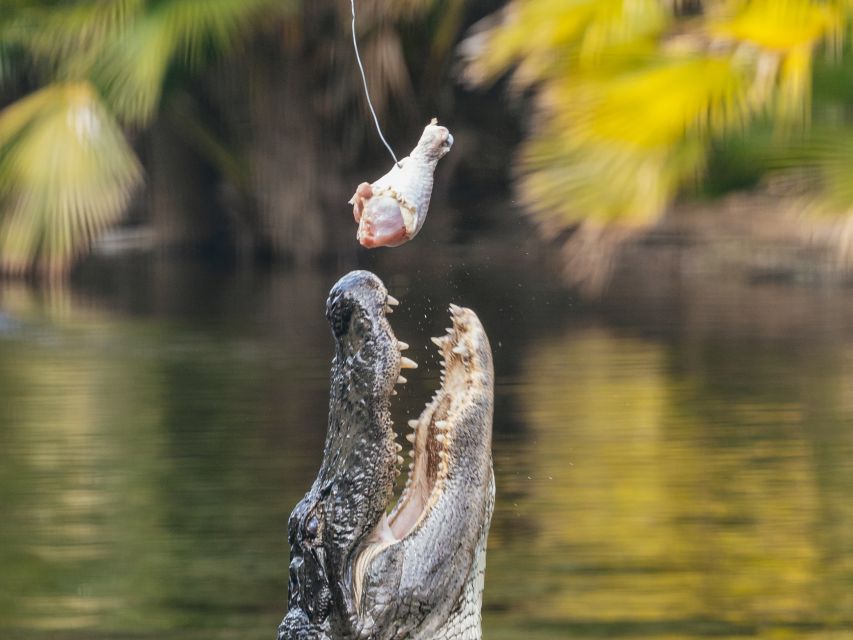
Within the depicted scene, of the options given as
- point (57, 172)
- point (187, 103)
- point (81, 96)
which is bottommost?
point (57, 172)

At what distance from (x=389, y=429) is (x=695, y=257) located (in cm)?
1691

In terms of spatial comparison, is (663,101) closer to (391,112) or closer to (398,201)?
(398,201)

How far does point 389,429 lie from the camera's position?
9.36 feet

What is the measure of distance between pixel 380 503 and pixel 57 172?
10.2 m

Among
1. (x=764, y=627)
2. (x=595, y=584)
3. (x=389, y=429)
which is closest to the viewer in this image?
(x=389, y=429)

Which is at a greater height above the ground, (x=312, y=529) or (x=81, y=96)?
(x=81, y=96)

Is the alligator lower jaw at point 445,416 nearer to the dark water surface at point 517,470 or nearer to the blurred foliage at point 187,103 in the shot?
the dark water surface at point 517,470

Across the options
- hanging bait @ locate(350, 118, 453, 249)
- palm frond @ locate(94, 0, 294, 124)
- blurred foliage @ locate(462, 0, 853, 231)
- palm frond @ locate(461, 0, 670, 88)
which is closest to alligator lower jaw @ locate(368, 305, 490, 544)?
hanging bait @ locate(350, 118, 453, 249)

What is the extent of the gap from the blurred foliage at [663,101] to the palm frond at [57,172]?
6.55 metres

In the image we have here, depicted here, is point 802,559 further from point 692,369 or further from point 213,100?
point 213,100

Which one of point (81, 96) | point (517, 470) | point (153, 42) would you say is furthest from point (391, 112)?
point (517, 470)

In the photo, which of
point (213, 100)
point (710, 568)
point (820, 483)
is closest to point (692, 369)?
point (820, 483)

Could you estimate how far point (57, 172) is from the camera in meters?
12.7

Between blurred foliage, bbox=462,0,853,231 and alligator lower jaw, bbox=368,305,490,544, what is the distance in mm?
3037
